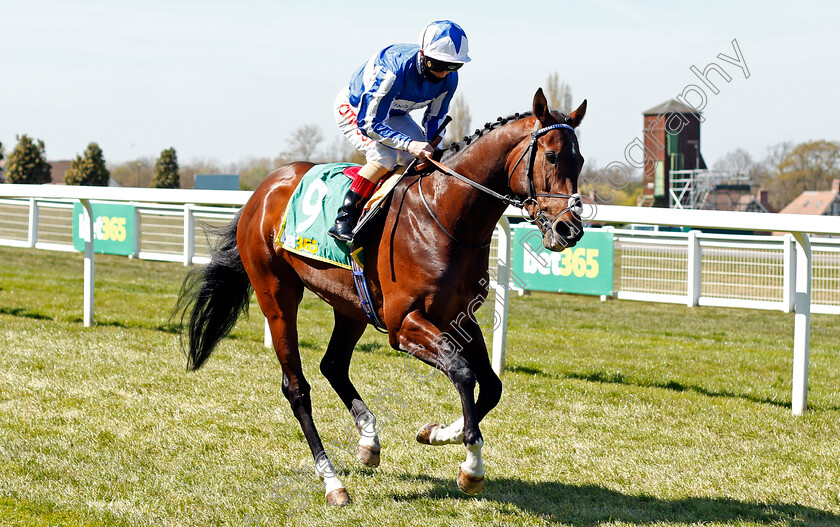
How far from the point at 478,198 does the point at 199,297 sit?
85.1 inches

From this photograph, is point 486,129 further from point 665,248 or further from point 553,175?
point 665,248

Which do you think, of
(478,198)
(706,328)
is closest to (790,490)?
(478,198)

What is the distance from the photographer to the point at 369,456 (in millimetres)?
3898

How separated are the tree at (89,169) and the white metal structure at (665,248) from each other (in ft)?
108

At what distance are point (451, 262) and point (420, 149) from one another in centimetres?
53

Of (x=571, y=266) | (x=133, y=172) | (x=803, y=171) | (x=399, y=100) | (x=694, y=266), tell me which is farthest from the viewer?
(x=133, y=172)

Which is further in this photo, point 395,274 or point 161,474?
point 161,474

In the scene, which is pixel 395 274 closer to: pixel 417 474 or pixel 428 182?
pixel 428 182

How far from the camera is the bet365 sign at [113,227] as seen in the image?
46.6ft

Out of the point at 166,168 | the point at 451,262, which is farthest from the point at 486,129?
the point at 166,168

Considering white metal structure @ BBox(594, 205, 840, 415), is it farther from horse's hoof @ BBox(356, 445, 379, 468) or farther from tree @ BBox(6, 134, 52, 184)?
tree @ BBox(6, 134, 52, 184)

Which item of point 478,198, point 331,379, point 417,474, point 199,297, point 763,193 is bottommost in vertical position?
point 417,474

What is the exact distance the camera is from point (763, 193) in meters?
57.9

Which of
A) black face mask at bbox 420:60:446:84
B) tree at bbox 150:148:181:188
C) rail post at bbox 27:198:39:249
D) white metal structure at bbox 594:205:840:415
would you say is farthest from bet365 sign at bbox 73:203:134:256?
tree at bbox 150:148:181:188
